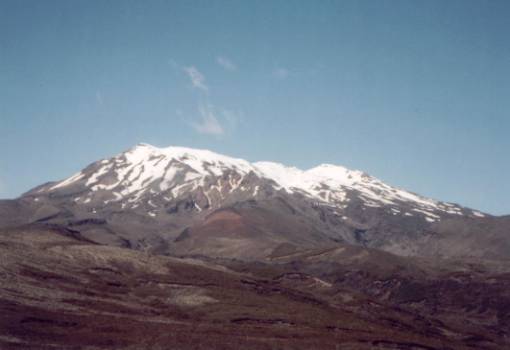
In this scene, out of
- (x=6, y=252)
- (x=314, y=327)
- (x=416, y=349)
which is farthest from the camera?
(x=6, y=252)

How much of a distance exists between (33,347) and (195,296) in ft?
130

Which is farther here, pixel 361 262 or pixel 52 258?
pixel 361 262

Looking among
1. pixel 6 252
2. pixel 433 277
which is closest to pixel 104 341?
pixel 6 252

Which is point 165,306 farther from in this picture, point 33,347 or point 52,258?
point 33,347

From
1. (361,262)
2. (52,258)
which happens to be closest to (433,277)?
(361,262)

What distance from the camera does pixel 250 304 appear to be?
95562 mm

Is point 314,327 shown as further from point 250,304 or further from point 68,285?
point 68,285

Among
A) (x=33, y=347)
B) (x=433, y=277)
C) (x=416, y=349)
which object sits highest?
(x=433, y=277)

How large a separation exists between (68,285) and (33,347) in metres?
34.2

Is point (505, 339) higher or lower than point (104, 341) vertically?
higher

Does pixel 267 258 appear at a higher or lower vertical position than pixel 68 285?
higher

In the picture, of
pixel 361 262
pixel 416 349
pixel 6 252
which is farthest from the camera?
pixel 361 262

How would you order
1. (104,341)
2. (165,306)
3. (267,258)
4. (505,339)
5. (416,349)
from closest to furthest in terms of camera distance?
(104,341), (416,349), (165,306), (505,339), (267,258)

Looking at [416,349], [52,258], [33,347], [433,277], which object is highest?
[433,277]
